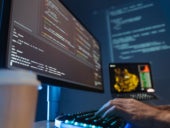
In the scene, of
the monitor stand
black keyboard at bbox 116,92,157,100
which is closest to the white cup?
the monitor stand

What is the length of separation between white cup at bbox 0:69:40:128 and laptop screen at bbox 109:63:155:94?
1.07m

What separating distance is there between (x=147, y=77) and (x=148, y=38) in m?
0.37

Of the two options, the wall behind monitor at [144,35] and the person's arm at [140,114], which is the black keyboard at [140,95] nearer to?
the wall behind monitor at [144,35]

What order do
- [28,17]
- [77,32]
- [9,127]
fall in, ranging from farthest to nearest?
[77,32] → [28,17] → [9,127]

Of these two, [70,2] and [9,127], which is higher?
[70,2]

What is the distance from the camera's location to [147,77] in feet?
4.24

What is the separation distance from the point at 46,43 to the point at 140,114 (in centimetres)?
37

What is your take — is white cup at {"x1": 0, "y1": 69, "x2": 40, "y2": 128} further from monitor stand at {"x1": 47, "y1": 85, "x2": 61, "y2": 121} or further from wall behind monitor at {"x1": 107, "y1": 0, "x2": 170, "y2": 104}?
wall behind monitor at {"x1": 107, "y1": 0, "x2": 170, "y2": 104}

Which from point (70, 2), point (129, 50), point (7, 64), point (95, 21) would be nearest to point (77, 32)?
point (7, 64)

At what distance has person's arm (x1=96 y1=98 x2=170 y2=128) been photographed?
508 mm

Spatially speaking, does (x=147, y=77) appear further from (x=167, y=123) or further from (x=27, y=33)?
(x=27, y=33)

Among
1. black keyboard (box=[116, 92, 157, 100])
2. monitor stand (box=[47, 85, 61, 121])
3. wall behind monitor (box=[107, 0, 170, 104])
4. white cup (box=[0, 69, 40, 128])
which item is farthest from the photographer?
wall behind monitor (box=[107, 0, 170, 104])

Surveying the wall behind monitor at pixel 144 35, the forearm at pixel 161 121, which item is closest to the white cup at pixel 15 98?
the forearm at pixel 161 121

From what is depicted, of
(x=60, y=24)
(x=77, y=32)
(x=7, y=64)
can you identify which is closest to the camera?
(x=7, y=64)
